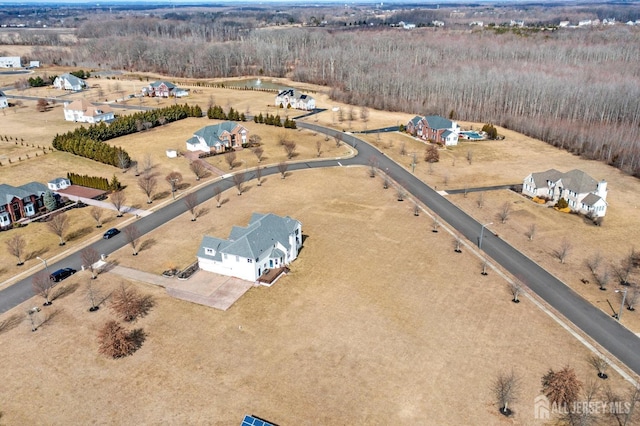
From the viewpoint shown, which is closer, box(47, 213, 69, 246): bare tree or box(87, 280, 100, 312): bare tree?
box(87, 280, 100, 312): bare tree

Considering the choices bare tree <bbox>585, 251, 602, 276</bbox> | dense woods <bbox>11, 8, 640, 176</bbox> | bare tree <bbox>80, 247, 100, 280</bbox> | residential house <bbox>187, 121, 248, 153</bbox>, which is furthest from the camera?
dense woods <bbox>11, 8, 640, 176</bbox>

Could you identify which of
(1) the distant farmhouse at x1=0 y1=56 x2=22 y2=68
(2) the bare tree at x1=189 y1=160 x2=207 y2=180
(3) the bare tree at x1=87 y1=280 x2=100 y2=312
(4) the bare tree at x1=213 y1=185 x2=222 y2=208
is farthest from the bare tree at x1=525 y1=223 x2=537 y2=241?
(1) the distant farmhouse at x1=0 y1=56 x2=22 y2=68

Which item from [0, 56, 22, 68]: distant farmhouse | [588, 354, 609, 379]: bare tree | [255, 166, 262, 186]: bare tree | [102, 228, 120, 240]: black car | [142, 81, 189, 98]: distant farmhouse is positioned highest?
[0, 56, 22, 68]: distant farmhouse

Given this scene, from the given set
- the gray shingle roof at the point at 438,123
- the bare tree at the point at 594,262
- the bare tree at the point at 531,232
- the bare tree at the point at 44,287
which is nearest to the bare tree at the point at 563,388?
the bare tree at the point at 594,262

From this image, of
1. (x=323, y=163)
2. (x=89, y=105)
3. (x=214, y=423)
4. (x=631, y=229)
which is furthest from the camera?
(x=89, y=105)

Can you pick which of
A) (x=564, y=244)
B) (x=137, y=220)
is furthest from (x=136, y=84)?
(x=564, y=244)

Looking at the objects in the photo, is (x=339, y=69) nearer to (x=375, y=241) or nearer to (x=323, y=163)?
(x=323, y=163)

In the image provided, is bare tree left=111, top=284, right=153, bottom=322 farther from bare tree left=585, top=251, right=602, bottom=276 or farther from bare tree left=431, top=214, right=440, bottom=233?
bare tree left=585, top=251, right=602, bottom=276
